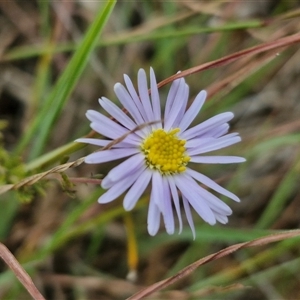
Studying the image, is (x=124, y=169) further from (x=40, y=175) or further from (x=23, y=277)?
(x=23, y=277)

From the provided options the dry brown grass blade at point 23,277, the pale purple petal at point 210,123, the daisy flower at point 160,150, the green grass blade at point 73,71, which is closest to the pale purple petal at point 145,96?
the daisy flower at point 160,150

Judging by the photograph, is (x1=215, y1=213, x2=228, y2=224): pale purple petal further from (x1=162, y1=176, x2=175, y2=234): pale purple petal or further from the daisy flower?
(x1=162, y1=176, x2=175, y2=234): pale purple petal

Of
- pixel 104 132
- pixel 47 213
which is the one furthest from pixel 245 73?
pixel 47 213

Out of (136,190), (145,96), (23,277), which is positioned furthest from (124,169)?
(23,277)

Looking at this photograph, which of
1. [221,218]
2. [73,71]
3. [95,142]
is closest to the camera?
[95,142]

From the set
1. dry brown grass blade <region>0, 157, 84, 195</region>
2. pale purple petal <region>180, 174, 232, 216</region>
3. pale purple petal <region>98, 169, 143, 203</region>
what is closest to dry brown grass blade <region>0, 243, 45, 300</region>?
dry brown grass blade <region>0, 157, 84, 195</region>

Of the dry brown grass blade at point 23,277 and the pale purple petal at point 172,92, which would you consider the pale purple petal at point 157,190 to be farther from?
the dry brown grass blade at point 23,277
